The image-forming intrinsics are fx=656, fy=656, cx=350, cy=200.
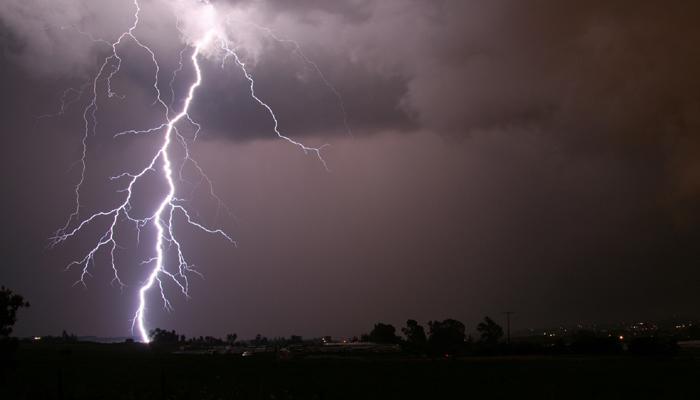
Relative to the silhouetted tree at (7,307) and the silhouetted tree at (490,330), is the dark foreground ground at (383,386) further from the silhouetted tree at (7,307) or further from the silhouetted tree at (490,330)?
the silhouetted tree at (490,330)

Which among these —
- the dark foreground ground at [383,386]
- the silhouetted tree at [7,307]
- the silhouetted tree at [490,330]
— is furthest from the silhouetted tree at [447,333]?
the silhouetted tree at [7,307]

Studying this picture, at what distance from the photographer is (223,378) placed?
30.9 m

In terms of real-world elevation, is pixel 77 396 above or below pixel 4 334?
below

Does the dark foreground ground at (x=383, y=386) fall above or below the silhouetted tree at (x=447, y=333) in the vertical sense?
below

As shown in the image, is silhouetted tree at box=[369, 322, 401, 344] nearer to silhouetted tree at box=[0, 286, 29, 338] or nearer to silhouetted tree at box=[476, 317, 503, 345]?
silhouetted tree at box=[476, 317, 503, 345]

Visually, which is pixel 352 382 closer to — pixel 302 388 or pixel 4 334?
pixel 302 388

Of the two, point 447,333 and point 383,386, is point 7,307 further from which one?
point 447,333

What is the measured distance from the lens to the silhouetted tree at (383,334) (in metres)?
114

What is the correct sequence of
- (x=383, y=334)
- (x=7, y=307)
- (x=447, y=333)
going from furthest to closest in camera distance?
(x=383, y=334) → (x=447, y=333) → (x=7, y=307)

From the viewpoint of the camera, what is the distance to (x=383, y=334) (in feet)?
378

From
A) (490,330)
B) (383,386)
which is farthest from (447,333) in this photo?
(383,386)

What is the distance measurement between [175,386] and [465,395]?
11154 millimetres

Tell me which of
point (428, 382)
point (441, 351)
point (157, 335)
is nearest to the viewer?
point (428, 382)

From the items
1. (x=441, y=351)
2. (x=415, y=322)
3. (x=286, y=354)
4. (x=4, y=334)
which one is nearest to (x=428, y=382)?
(x=4, y=334)
